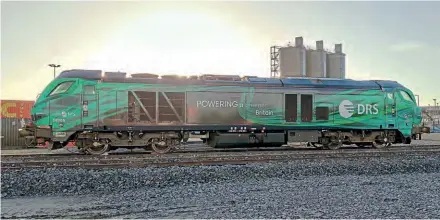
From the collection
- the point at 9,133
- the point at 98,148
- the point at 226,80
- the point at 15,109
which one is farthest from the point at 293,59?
the point at 98,148

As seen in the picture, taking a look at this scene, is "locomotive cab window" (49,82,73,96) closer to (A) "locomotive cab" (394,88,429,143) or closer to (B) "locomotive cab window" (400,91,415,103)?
(A) "locomotive cab" (394,88,429,143)

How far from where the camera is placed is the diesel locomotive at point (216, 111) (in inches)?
599

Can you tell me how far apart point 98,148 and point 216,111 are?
530 centimetres

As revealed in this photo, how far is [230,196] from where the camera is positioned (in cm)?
770

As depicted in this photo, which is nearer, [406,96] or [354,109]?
[354,109]

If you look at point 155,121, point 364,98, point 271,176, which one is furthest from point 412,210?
point 364,98

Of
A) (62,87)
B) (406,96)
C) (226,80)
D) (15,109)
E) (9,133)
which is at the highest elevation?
(226,80)

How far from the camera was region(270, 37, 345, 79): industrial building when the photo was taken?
46156 mm

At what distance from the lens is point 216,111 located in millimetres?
16953

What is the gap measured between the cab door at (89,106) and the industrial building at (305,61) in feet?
108

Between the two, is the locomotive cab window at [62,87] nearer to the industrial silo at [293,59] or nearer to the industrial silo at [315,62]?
the industrial silo at [293,59]

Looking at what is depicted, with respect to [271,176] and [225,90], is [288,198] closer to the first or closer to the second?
[271,176]

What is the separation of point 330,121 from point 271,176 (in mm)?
9114

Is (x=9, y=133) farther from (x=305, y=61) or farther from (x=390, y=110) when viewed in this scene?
(x=305, y=61)
